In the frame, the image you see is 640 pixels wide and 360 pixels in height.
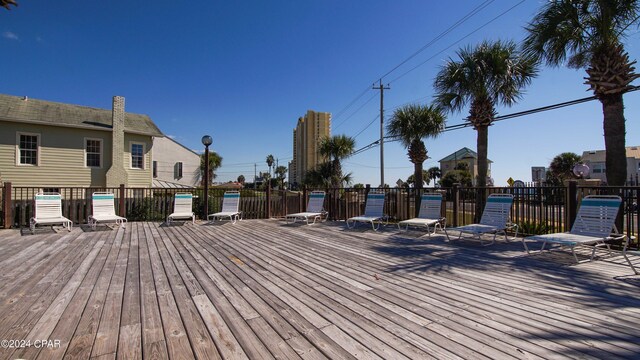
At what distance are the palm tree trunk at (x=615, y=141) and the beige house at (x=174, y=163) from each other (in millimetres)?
27865

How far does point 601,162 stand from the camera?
43969 mm

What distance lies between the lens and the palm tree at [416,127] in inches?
593

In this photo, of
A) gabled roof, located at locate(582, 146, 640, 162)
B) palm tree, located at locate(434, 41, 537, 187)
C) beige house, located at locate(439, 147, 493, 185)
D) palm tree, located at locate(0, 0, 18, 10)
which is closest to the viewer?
palm tree, located at locate(0, 0, 18, 10)

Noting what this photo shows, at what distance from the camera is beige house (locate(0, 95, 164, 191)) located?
14.4 m

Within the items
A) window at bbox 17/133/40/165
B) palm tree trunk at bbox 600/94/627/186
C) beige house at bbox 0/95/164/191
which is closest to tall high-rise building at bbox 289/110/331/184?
beige house at bbox 0/95/164/191

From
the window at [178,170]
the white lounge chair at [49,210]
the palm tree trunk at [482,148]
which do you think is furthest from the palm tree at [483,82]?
the window at [178,170]

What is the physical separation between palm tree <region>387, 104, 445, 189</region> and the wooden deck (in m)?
10.6

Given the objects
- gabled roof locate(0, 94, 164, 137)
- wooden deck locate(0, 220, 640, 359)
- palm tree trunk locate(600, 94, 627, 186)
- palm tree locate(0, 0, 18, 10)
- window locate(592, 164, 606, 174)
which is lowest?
wooden deck locate(0, 220, 640, 359)

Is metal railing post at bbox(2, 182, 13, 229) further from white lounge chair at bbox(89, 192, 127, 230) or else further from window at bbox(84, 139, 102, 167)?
window at bbox(84, 139, 102, 167)

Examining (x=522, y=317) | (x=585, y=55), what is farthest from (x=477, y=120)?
(x=522, y=317)

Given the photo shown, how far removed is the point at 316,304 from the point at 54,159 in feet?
59.0

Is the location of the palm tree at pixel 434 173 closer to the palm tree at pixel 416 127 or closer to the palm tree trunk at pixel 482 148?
the palm tree at pixel 416 127

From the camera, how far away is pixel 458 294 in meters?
3.12

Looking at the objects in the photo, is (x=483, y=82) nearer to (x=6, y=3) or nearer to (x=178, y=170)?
(x=6, y=3)
